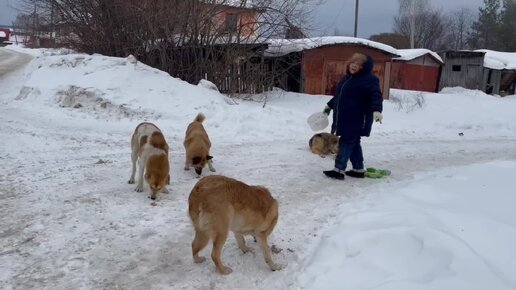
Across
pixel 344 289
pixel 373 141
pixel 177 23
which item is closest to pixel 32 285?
pixel 344 289

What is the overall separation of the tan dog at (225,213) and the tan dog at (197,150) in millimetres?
3025

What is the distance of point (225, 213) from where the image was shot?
400 centimetres

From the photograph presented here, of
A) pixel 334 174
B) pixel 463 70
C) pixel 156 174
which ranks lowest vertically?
pixel 334 174

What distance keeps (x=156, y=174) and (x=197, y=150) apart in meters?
1.57

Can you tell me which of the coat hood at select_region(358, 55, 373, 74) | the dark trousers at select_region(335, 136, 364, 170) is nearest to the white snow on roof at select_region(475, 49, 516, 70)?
the dark trousers at select_region(335, 136, 364, 170)

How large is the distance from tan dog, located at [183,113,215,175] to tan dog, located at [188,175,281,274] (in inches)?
119

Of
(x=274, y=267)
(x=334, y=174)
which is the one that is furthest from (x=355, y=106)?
(x=274, y=267)

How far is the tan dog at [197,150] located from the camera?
7324mm

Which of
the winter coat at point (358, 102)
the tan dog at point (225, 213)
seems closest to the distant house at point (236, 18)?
the winter coat at point (358, 102)

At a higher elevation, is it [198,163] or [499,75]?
[499,75]

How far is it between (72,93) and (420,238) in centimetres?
1120

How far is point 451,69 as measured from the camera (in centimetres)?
3756

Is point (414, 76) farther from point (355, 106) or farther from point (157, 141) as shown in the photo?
point (157, 141)

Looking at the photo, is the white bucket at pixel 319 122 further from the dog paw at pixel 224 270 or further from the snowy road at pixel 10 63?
the snowy road at pixel 10 63
